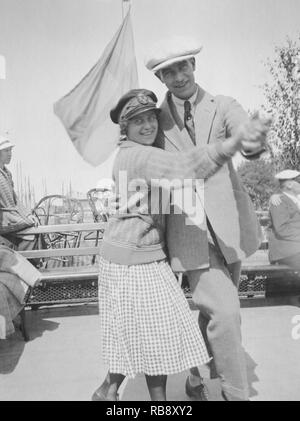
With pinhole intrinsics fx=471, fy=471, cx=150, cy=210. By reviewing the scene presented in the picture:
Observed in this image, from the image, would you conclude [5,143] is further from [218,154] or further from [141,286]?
[218,154]

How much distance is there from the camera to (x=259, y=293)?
4750 mm

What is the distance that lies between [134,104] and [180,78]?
0.25 meters

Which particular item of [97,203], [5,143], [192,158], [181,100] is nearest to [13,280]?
[5,143]

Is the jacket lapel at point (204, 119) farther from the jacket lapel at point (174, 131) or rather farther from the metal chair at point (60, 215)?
the metal chair at point (60, 215)

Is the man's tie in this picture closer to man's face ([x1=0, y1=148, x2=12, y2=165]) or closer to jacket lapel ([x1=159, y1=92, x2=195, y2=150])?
jacket lapel ([x1=159, y1=92, x2=195, y2=150])

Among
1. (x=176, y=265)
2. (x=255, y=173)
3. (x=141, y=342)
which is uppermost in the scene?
(x=176, y=265)

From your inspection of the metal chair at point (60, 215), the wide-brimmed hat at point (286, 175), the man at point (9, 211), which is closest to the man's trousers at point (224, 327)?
the man at point (9, 211)

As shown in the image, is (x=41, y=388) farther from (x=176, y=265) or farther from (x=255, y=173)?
(x=255, y=173)

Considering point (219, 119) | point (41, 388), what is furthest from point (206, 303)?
point (41, 388)

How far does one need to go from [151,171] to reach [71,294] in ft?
9.81

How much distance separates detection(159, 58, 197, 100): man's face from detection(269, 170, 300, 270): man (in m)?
2.68

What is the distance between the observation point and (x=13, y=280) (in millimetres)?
3324

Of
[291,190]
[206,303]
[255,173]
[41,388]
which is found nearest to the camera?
[206,303]

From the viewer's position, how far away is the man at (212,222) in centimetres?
211
